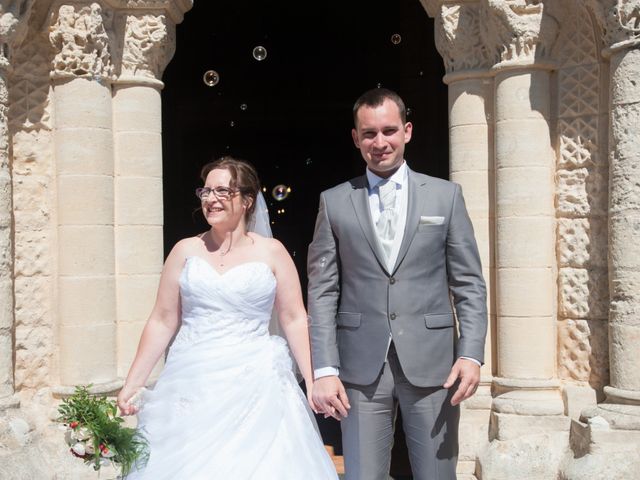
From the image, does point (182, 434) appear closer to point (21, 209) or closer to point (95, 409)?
point (95, 409)

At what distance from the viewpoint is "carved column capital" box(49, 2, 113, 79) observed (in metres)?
5.40

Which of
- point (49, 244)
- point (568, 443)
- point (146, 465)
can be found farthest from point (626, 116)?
point (49, 244)

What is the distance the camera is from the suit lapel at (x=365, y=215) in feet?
10.9

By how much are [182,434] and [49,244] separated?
2546 mm

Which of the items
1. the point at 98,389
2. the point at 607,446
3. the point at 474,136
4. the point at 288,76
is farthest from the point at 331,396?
the point at 288,76

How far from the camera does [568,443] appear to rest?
209 inches

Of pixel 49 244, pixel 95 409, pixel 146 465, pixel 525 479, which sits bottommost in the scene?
pixel 525 479

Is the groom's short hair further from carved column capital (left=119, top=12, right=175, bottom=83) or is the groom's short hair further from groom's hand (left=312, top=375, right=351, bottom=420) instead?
carved column capital (left=119, top=12, right=175, bottom=83)

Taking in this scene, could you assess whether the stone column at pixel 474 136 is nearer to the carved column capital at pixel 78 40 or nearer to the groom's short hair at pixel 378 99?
the carved column capital at pixel 78 40

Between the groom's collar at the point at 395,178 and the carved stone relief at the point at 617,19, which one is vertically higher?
the carved stone relief at the point at 617,19

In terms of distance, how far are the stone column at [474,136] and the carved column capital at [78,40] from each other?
2.29 meters

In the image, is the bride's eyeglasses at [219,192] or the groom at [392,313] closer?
the groom at [392,313]

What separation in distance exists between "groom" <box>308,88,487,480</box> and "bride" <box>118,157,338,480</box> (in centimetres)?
35

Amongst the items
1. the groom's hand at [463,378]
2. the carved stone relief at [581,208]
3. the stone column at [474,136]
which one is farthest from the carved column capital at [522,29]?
the groom's hand at [463,378]
